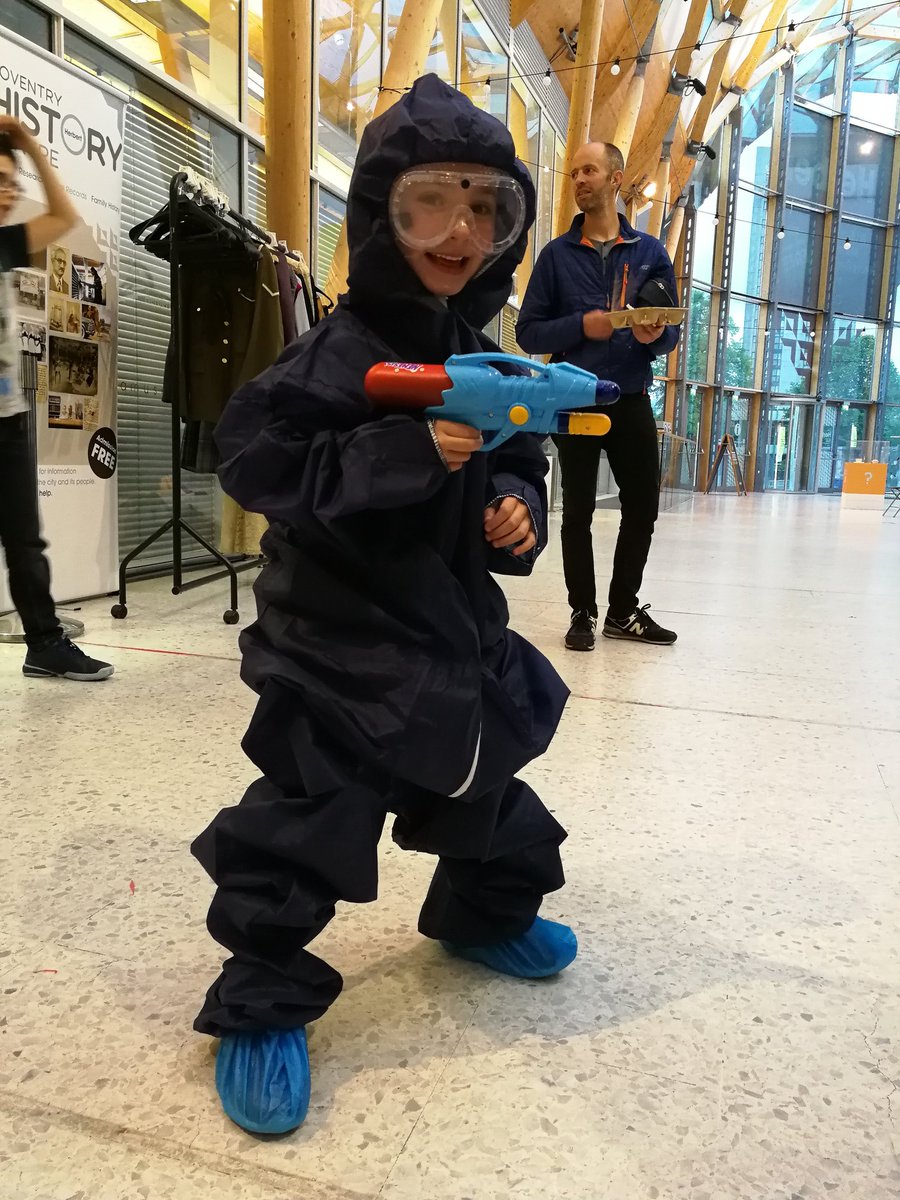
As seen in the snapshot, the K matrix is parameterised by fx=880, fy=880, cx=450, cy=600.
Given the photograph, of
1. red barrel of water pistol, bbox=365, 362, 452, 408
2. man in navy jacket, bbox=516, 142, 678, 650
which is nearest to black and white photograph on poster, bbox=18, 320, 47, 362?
man in navy jacket, bbox=516, 142, 678, 650

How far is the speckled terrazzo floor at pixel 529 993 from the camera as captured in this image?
0.82 m

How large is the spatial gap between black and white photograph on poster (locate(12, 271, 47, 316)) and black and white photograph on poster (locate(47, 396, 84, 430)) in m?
0.33

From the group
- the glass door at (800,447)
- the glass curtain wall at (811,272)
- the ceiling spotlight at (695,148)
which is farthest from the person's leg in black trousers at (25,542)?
the glass door at (800,447)

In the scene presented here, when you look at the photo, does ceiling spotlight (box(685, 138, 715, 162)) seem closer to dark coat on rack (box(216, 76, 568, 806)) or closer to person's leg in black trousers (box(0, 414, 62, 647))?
person's leg in black trousers (box(0, 414, 62, 647))

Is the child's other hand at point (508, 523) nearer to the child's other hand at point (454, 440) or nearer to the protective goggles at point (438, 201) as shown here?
the child's other hand at point (454, 440)

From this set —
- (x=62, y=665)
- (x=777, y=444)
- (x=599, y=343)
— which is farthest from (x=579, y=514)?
(x=777, y=444)

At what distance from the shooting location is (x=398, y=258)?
0.92 metres

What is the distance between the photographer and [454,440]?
0.83 meters

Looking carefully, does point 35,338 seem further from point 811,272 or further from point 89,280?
point 811,272

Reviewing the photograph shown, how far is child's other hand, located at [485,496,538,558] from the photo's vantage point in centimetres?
94

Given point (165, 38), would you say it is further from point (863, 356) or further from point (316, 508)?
point (863, 356)

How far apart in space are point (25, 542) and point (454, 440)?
200cm

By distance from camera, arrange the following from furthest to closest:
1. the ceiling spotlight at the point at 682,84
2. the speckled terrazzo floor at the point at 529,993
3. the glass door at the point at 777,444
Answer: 1. the glass door at the point at 777,444
2. the ceiling spotlight at the point at 682,84
3. the speckled terrazzo floor at the point at 529,993

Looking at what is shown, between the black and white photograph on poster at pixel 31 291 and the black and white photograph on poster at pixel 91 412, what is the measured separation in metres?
0.38
